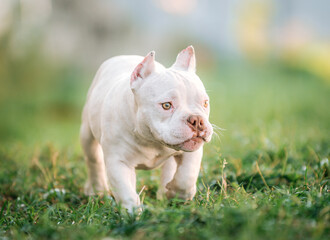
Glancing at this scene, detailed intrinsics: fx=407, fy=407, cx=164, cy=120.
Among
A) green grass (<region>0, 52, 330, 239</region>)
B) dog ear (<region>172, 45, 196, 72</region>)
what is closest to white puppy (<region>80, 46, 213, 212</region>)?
dog ear (<region>172, 45, 196, 72</region>)

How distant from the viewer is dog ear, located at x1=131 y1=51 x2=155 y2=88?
2.89m

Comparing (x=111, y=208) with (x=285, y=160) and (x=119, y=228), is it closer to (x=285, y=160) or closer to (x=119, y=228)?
(x=119, y=228)

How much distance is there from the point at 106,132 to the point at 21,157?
2.45 meters

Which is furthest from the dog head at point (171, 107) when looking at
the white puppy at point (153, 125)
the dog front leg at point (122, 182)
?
the dog front leg at point (122, 182)

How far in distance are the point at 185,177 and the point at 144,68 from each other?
854 mm

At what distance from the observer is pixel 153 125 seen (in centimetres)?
274

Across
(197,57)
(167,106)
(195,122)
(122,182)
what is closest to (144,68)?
(167,106)

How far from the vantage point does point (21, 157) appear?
5098 millimetres

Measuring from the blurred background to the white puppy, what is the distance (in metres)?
1.60

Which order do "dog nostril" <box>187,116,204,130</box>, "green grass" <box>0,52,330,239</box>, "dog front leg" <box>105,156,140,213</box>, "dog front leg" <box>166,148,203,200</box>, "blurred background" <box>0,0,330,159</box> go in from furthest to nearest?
"blurred background" <box>0,0,330,159</box>
"dog front leg" <box>166,148,203,200</box>
"dog front leg" <box>105,156,140,213</box>
"dog nostril" <box>187,116,204,130</box>
"green grass" <box>0,52,330,239</box>

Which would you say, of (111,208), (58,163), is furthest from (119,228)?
(58,163)

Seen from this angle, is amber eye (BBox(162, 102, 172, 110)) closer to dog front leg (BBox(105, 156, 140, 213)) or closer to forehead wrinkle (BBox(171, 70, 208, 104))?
forehead wrinkle (BBox(171, 70, 208, 104))

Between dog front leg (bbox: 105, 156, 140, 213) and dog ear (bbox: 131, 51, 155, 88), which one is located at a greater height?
dog ear (bbox: 131, 51, 155, 88)

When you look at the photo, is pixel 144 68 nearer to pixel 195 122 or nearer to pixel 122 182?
pixel 195 122
